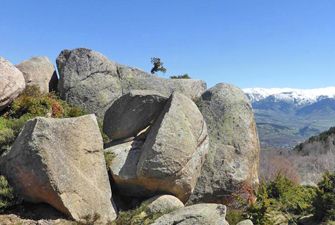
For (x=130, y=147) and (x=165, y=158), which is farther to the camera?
(x=130, y=147)

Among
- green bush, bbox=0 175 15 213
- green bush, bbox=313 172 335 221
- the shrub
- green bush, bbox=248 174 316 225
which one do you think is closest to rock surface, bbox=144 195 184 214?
the shrub

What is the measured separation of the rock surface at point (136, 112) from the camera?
843 inches

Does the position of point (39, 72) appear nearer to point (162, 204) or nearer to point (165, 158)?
point (165, 158)

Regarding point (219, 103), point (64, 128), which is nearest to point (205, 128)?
point (219, 103)

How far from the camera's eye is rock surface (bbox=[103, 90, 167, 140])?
21422 mm

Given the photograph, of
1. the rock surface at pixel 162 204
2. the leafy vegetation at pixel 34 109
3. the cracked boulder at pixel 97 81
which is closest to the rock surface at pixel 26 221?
the rock surface at pixel 162 204

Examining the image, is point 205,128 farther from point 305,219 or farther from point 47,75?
point 47,75

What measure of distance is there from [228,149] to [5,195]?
11.6m

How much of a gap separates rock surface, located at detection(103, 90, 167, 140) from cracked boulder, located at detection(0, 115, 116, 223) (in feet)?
12.8

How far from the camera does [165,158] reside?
18.1 metres

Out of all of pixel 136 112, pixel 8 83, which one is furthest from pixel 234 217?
pixel 8 83

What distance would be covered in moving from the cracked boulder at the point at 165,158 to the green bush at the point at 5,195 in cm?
455

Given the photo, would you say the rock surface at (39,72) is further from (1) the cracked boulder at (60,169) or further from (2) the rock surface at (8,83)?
(1) the cracked boulder at (60,169)

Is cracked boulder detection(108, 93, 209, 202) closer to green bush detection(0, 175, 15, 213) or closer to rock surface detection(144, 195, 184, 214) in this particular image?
rock surface detection(144, 195, 184, 214)
